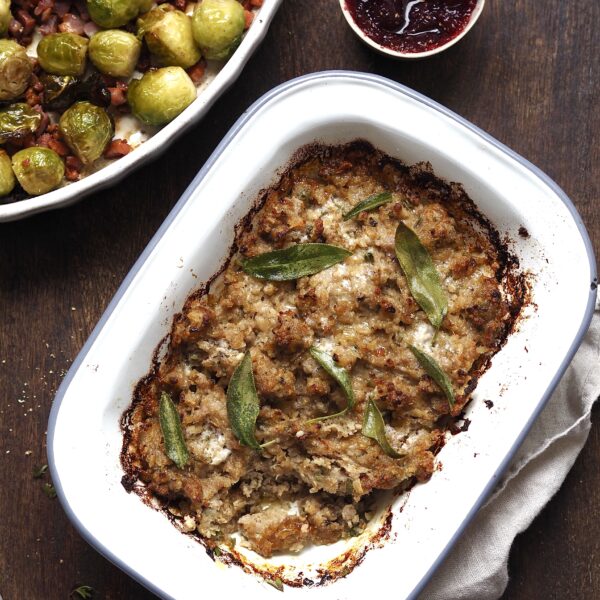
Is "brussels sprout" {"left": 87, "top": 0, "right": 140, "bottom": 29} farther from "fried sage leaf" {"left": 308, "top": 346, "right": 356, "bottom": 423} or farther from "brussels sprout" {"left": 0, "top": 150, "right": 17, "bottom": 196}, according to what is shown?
"fried sage leaf" {"left": 308, "top": 346, "right": 356, "bottom": 423}

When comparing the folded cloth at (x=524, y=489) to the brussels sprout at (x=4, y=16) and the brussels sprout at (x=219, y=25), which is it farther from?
the brussels sprout at (x=4, y=16)

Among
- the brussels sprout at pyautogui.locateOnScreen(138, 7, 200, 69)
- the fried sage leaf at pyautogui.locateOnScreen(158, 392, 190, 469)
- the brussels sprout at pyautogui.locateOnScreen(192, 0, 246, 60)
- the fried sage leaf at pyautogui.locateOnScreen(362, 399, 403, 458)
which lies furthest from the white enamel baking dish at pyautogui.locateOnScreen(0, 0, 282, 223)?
the fried sage leaf at pyautogui.locateOnScreen(362, 399, 403, 458)

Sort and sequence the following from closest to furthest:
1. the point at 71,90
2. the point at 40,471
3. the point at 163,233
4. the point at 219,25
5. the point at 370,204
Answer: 1. the point at 163,233
2. the point at 370,204
3. the point at 219,25
4. the point at 71,90
5. the point at 40,471

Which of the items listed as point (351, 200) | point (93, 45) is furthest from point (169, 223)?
point (93, 45)

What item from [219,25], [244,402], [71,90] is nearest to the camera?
[244,402]

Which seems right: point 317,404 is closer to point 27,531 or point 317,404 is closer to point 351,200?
point 351,200

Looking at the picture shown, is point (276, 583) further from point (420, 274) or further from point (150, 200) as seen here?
point (150, 200)

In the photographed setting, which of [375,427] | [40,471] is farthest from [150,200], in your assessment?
[375,427]
